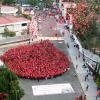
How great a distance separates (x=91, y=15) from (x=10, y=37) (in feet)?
52.8

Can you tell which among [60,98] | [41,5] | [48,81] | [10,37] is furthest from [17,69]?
[41,5]

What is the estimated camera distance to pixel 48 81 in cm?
4303

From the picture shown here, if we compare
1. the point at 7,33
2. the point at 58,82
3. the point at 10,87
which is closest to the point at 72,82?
the point at 58,82

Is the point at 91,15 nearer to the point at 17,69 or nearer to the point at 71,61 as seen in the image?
the point at 71,61

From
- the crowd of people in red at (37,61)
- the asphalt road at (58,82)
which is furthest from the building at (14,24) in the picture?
the asphalt road at (58,82)

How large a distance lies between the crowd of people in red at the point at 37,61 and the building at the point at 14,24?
8.74 metres

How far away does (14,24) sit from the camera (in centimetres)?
5984

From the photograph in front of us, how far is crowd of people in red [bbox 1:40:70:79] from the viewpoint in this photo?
43750mm

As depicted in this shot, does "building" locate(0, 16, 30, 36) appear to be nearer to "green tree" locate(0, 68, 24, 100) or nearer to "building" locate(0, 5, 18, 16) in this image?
"building" locate(0, 5, 18, 16)

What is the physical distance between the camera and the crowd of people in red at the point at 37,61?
43750 millimetres

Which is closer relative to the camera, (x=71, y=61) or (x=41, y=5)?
(x=71, y=61)

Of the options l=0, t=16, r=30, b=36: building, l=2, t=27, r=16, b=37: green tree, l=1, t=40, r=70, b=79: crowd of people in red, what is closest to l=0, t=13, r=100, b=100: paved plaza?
l=1, t=40, r=70, b=79: crowd of people in red

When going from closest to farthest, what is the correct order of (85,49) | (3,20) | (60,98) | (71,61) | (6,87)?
1. (6,87)
2. (60,98)
3. (71,61)
4. (85,49)
5. (3,20)

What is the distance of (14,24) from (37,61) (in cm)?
1535
